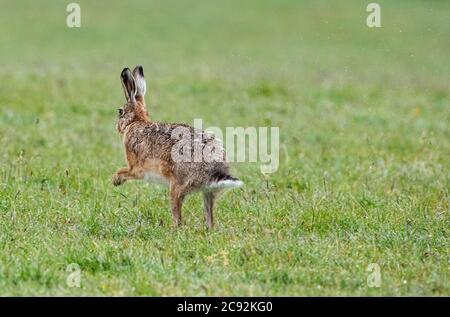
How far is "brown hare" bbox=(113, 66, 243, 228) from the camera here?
778 cm

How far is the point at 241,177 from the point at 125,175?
2.14 m

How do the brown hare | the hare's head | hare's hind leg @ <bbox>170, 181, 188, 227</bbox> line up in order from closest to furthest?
the brown hare < hare's hind leg @ <bbox>170, 181, 188, 227</bbox> < the hare's head

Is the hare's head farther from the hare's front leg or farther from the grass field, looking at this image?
the grass field

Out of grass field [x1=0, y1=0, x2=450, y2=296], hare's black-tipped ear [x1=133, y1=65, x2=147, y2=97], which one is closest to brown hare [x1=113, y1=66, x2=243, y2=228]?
hare's black-tipped ear [x1=133, y1=65, x2=147, y2=97]

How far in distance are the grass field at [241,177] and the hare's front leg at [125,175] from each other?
0.26m

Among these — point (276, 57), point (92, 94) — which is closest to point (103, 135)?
point (92, 94)

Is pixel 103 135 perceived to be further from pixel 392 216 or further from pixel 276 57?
pixel 276 57

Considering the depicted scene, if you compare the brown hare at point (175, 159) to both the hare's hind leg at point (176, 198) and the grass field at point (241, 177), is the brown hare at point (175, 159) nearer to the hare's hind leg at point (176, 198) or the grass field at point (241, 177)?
the hare's hind leg at point (176, 198)

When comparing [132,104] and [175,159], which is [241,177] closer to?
[132,104]

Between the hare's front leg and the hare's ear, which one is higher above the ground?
the hare's ear

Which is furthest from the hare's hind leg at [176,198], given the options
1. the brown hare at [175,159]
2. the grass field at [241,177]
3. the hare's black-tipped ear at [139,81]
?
the hare's black-tipped ear at [139,81]

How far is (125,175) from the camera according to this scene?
8.77 meters

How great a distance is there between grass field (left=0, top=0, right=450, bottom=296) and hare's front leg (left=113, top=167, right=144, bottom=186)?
258 millimetres
